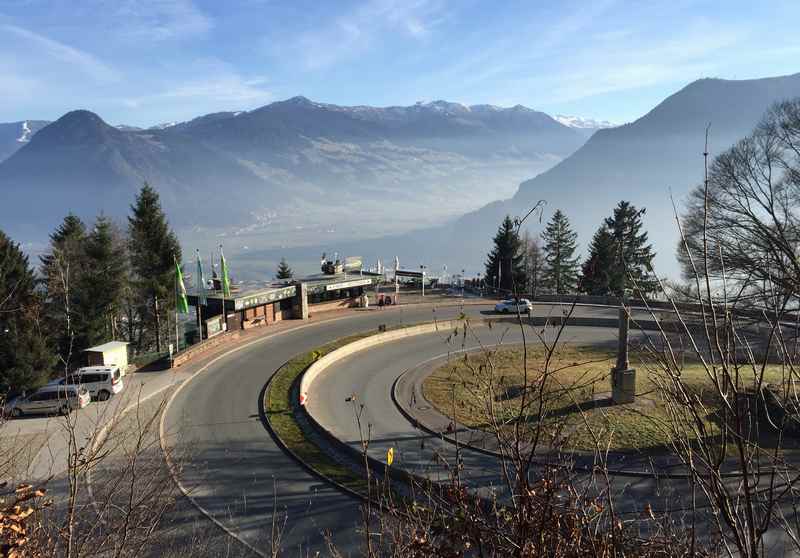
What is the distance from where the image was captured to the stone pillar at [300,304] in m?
34.8

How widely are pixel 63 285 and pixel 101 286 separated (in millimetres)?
3085

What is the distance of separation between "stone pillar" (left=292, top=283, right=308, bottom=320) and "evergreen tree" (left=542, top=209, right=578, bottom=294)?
93.5 feet

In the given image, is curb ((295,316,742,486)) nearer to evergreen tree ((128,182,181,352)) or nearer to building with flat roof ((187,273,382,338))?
building with flat roof ((187,273,382,338))

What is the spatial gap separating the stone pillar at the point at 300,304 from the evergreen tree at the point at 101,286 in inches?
401

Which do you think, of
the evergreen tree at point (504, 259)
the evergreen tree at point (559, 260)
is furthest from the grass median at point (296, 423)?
the evergreen tree at point (559, 260)

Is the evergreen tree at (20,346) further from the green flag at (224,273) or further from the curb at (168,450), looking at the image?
the green flag at (224,273)

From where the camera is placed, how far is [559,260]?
55344mm

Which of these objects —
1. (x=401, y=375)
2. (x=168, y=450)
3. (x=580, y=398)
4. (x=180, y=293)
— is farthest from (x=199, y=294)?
(x=580, y=398)

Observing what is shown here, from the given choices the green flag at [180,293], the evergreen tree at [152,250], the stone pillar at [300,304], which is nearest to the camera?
the green flag at [180,293]

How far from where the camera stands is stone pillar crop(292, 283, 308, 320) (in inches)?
1371

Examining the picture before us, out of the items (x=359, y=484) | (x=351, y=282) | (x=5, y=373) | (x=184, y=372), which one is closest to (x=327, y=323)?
(x=351, y=282)

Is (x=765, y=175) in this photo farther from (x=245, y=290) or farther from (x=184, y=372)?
(x=245, y=290)

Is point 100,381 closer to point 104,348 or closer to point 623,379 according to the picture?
point 104,348

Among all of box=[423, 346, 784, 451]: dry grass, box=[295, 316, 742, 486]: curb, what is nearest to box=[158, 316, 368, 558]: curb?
box=[295, 316, 742, 486]: curb
